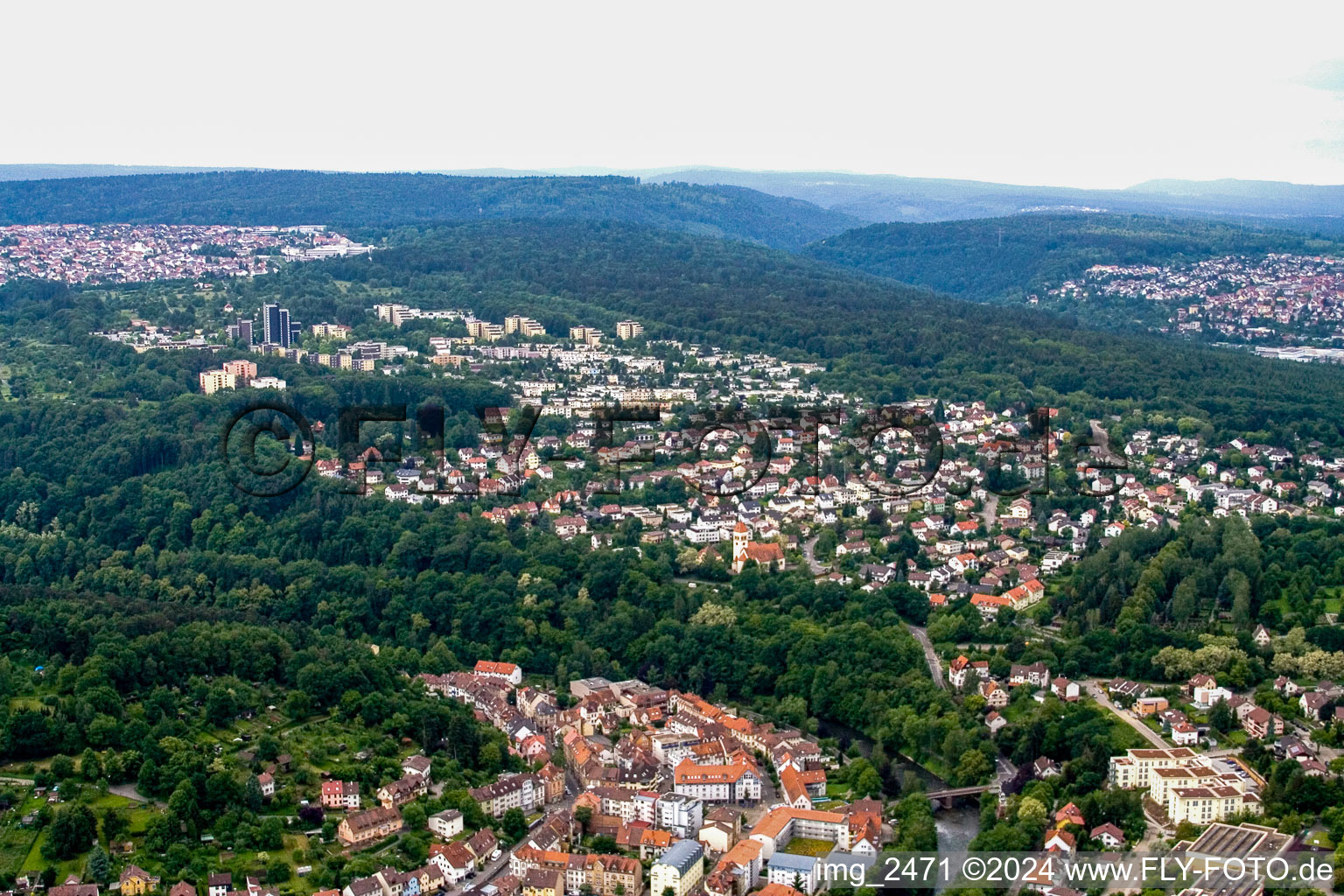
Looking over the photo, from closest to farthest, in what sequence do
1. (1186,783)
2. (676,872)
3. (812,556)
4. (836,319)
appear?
1. (676,872)
2. (1186,783)
3. (812,556)
4. (836,319)

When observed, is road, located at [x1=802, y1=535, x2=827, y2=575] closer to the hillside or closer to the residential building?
the residential building

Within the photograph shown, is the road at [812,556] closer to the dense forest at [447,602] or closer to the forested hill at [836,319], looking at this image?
the dense forest at [447,602]

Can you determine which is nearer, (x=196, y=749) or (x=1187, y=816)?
(x=1187, y=816)

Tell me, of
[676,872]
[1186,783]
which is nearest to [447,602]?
[676,872]

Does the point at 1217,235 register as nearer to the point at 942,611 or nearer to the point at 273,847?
A: the point at 942,611

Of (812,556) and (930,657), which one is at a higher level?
(812,556)

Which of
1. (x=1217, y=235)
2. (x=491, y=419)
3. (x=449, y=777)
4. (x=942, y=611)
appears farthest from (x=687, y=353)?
(x=1217, y=235)

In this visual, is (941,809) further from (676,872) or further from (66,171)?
(66,171)
